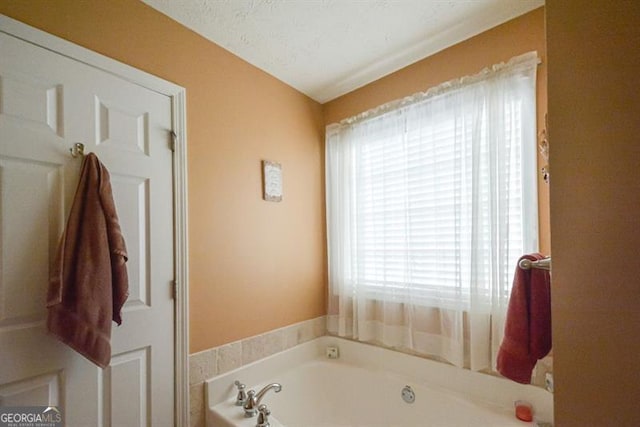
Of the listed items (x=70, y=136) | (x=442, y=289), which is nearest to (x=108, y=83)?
(x=70, y=136)

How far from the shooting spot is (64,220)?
109cm

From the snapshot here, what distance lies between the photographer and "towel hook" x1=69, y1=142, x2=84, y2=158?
111 cm

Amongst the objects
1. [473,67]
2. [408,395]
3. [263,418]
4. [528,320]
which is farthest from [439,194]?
[263,418]

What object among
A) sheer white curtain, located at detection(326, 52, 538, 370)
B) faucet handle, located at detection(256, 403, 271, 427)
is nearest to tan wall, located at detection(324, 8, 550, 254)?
sheer white curtain, located at detection(326, 52, 538, 370)

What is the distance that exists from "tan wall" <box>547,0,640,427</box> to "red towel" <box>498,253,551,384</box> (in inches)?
15.1

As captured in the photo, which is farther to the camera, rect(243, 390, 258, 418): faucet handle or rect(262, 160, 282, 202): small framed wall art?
rect(262, 160, 282, 202): small framed wall art

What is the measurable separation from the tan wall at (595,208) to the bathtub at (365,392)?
4.23ft

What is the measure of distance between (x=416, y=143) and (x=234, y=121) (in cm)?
115

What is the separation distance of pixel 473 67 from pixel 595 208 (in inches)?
59.4

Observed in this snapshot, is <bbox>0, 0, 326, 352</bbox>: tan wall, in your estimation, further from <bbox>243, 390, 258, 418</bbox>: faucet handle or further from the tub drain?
the tub drain

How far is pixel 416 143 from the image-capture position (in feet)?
5.84

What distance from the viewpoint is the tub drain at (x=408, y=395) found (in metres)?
1.67

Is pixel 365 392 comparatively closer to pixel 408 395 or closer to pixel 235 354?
pixel 408 395

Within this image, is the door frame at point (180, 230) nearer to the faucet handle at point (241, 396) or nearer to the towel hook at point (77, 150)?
the faucet handle at point (241, 396)
